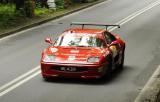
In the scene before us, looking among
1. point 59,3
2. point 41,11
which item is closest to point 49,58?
point 41,11

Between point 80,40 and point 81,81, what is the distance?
4.39 ft

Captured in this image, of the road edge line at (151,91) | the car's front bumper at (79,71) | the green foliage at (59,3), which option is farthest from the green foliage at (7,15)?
the road edge line at (151,91)

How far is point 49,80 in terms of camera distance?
15766 mm

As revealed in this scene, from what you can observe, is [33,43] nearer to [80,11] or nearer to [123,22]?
[123,22]

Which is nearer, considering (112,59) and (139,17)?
(112,59)

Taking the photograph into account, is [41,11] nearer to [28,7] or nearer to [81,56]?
[28,7]

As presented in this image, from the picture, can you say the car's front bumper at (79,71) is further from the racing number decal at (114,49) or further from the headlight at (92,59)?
the racing number decal at (114,49)

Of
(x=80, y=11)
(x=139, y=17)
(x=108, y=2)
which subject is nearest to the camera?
(x=139, y=17)

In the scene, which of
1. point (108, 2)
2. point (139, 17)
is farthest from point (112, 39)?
point (108, 2)

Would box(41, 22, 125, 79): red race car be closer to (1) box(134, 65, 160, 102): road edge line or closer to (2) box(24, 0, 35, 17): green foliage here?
(1) box(134, 65, 160, 102): road edge line

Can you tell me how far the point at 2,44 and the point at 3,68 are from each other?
678cm

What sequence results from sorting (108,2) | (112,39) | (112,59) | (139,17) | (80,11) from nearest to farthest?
(112,59)
(112,39)
(139,17)
(80,11)
(108,2)

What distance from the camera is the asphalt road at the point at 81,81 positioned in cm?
1369

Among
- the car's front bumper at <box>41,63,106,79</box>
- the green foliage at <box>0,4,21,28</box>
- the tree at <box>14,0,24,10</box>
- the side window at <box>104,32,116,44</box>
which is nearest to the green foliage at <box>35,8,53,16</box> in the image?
the green foliage at <box>0,4,21,28</box>
